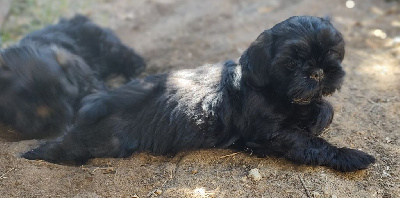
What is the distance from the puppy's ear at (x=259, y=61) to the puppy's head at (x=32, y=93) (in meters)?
2.02

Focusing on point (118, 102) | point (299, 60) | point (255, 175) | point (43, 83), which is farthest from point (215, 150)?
point (43, 83)

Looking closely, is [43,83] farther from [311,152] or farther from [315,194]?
[315,194]

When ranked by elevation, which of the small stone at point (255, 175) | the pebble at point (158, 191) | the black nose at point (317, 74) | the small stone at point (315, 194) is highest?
the black nose at point (317, 74)

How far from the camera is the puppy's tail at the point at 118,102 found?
4.55 m

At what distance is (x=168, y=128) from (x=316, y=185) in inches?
53.3

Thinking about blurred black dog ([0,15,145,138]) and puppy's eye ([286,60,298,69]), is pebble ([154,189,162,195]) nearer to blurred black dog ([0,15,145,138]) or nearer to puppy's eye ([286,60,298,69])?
puppy's eye ([286,60,298,69])

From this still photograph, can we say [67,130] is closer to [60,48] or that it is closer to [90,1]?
[60,48]

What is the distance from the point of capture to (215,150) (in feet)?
14.4

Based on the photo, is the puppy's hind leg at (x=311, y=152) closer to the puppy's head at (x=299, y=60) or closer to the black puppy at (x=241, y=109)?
the black puppy at (x=241, y=109)

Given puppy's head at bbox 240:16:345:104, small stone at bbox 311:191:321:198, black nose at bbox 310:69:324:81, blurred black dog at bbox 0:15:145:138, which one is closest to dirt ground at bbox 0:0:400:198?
small stone at bbox 311:191:321:198

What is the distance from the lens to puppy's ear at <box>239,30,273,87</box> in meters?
4.01

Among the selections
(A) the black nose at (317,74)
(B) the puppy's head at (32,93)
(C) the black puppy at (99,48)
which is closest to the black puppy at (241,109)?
(A) the black nose at (317,74)

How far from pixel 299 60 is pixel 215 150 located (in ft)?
3.69

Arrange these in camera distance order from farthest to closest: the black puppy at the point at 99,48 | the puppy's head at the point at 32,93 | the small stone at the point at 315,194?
the black puppy at the point at 99,48 → the puppy's head at the point at 32,93 → the small stone at the point at 315,194
